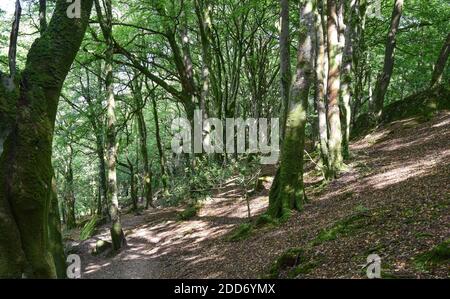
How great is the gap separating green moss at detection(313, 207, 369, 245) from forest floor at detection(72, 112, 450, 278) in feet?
0.08

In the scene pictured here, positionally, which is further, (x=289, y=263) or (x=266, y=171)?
(x=266, y=171)

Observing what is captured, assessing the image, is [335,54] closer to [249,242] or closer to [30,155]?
[249,242]

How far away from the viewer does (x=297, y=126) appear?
10180mm

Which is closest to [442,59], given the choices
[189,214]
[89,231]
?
[189,214]

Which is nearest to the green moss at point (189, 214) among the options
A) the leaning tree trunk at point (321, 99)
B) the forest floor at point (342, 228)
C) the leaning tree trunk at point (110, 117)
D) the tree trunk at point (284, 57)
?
the forest floor at point (342, 228)

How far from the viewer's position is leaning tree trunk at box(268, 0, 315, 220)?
10.0 m

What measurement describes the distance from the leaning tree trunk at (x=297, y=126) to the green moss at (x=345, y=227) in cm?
244

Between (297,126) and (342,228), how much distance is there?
351 centimetres

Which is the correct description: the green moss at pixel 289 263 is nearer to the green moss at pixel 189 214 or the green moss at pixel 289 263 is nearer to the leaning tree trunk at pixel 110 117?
the leaning tree trunk at pixel 110 117

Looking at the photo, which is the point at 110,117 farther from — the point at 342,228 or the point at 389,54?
the point at 389,54

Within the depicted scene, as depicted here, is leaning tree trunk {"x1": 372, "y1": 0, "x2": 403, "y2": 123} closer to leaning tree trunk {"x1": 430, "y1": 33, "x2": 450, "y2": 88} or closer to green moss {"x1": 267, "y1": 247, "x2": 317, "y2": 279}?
leaning tree trunk {"x1": 430, "y1": 33, "x2": 450, "y2": 88}

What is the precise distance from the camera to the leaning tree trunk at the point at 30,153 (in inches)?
167

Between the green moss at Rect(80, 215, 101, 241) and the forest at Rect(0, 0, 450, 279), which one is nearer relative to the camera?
the forest at Rect(0, 0, 450, 279)

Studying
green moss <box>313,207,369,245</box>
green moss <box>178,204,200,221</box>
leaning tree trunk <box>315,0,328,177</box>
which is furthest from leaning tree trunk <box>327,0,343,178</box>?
green moss <box>178,204,200,221</box>
